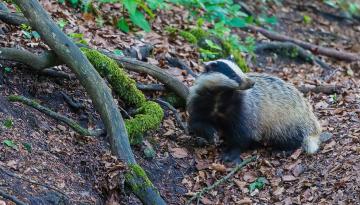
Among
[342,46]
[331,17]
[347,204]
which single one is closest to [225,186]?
[347,204]

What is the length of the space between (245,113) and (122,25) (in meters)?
2.35

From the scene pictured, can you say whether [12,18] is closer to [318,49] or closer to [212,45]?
[212,45]

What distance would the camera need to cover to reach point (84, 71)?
17.1 feet

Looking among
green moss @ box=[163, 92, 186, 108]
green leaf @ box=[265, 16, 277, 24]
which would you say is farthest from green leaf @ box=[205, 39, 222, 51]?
green leaf @ box=[265, 16, 277, 24]

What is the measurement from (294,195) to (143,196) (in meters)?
1.55

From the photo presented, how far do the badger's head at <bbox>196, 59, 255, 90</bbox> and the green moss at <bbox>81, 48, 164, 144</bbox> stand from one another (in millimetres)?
607

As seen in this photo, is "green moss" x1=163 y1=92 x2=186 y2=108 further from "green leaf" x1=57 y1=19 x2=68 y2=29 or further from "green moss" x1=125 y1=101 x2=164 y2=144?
"green leaf" x1=57 y1=19 x2=68 y2=29

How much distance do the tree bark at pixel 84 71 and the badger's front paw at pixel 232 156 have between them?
1486 mm

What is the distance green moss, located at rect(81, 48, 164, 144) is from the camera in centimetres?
585

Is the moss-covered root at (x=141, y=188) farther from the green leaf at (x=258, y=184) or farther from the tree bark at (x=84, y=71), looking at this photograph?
the green leaf at (x=258, y=184)

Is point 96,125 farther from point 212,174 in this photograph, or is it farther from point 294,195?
point 294,195

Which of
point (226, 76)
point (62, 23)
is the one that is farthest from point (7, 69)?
point (226, 76)

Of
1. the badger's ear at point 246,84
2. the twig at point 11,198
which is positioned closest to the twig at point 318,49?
the badger's ear at point 246,84

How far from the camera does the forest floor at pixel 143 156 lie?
4875 millimetres
